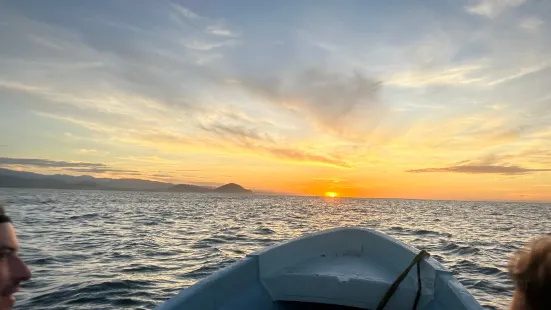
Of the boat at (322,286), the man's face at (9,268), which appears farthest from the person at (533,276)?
the boat at (322,286)

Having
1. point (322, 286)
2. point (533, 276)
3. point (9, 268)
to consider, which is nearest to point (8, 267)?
point (9, 268)

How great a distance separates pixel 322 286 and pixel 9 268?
374 cm

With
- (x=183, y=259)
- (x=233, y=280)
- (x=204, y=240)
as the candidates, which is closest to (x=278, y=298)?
(x=233, y=280)

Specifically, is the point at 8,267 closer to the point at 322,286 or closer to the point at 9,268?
the point at 9,268

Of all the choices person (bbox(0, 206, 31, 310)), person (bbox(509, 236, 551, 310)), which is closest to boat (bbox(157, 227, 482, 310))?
person (bbox(0, 206, 31, 310))

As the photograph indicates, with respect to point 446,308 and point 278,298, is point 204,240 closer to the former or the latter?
point 278,298

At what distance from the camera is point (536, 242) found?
4.45ft

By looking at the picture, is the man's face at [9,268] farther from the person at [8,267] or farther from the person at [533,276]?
the person at [533,276]

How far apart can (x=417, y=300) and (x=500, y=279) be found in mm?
7100

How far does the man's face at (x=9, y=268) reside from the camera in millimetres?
1597

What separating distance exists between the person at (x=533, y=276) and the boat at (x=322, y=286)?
2.85 m

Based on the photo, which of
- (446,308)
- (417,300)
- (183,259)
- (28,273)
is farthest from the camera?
(183,259)

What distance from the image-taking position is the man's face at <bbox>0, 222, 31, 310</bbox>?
5.24ft

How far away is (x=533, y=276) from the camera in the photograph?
129cm
